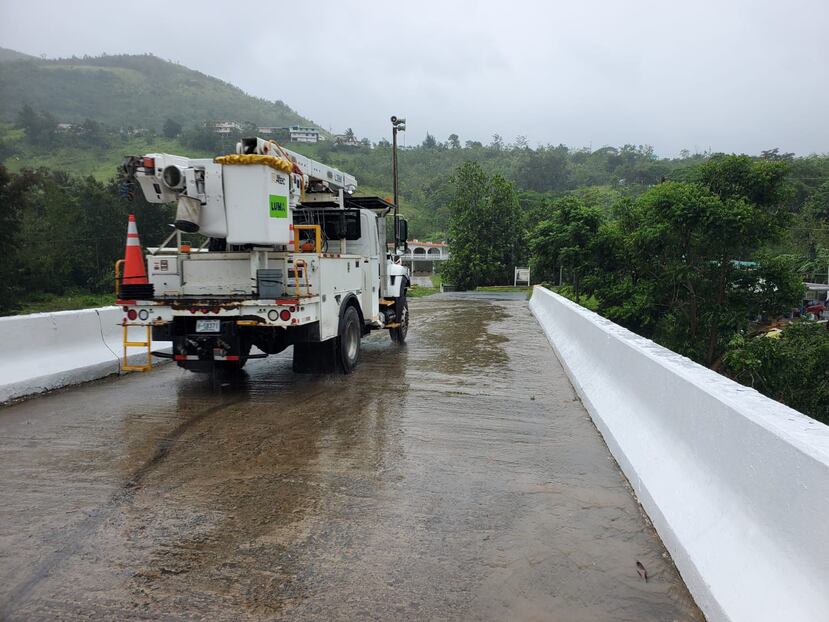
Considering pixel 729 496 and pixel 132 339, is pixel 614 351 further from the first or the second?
pixel 132 339

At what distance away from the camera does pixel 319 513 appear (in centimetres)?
390

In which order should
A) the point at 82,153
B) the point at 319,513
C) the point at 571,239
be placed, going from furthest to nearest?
the point at 82,153 → the point at 571,239 → the point at 319,513

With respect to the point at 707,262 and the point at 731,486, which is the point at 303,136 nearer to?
the point at 707,262

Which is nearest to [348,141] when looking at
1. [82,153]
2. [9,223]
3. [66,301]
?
[82,153]

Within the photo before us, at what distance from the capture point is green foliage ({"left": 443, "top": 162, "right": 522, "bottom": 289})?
56.4 metres

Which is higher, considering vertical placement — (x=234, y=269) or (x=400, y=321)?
(x=234, y=269)

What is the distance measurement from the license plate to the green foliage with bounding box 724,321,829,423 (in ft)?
68.2

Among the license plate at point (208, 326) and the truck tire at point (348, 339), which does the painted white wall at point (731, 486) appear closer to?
the truck tire at point (348, 339)

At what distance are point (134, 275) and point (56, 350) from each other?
1.45m

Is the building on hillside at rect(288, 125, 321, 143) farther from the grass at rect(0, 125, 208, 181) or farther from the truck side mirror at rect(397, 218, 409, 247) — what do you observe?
the truck side mirror at rect(397, 218, 409, 247)

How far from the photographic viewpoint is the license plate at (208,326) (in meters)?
7.02

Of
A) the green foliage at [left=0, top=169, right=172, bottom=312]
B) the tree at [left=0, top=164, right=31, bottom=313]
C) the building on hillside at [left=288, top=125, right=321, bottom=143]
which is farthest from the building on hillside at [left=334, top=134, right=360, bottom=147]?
the tree at [left=0, top=164, right=31, bottom=313]

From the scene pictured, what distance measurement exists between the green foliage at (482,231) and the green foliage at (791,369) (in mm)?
34405

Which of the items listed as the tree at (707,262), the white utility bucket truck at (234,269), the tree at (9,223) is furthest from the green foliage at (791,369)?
the tree at (9,223)
